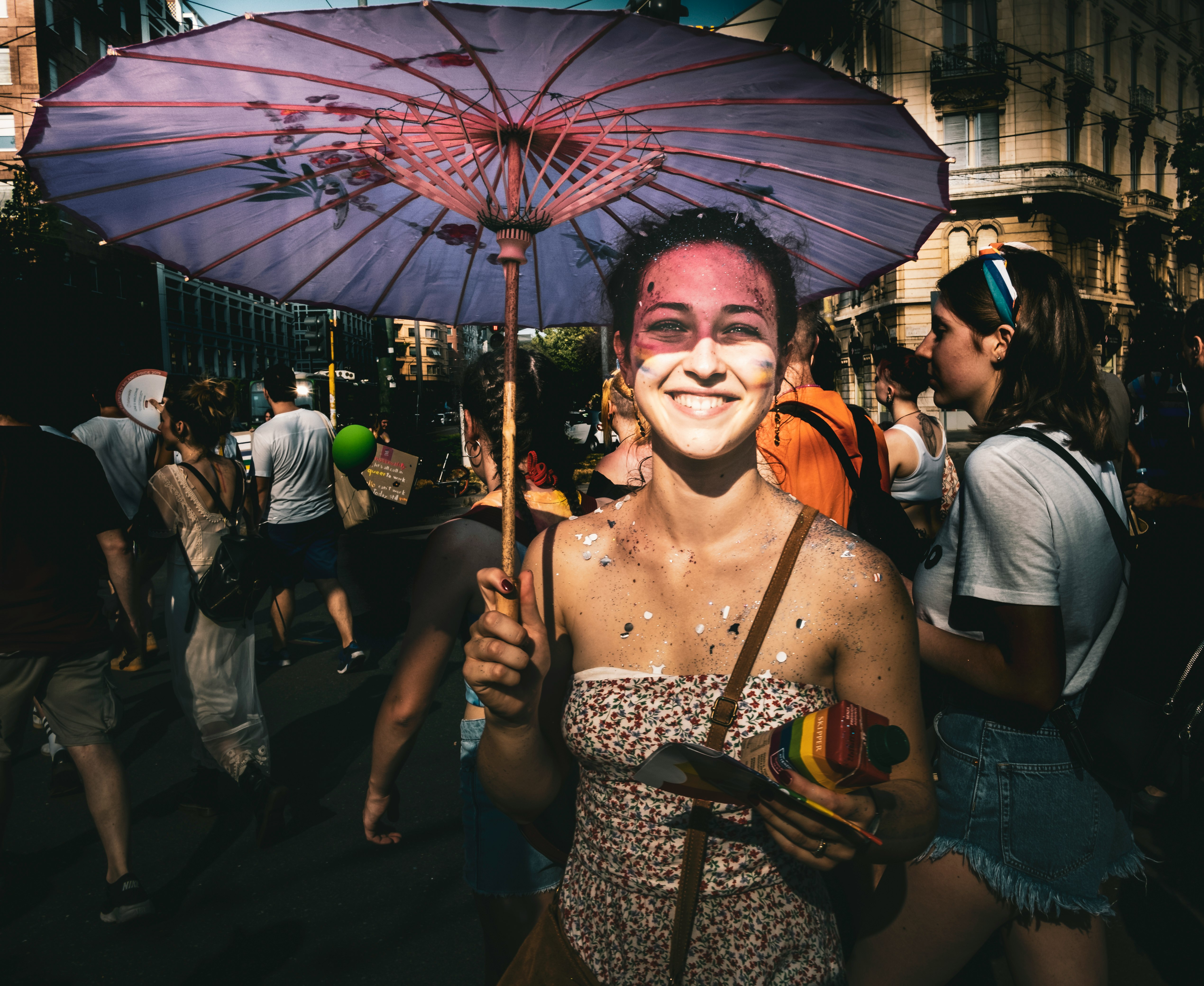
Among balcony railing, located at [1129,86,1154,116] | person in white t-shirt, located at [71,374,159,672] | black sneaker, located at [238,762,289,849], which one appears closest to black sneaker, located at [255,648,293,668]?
person in white t-shirt, located at [71,374,159,672]

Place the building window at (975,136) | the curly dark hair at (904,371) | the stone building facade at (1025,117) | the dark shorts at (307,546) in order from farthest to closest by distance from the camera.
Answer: the building window at (975,136) < the stone building facade at (1025,117) < the dark shorts at (307,546) < the curly dark hair at (904,371)

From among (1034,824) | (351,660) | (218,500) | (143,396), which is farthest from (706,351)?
(143,396)

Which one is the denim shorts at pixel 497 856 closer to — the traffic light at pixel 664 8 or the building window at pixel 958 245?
the traffic light at pixel 664 8

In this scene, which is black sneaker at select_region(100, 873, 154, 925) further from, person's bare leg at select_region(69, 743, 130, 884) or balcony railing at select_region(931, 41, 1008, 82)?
balcony railing at select_region(931, 41, 1008, 82)

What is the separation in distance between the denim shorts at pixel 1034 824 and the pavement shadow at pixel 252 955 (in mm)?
2412

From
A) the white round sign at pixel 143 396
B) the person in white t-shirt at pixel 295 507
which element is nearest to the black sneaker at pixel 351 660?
the person in white t-shirt at pixel 295 507

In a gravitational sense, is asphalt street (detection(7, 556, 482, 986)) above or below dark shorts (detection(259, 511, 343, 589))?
below

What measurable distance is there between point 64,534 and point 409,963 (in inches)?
84.0

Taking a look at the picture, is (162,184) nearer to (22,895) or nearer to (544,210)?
(544,210)

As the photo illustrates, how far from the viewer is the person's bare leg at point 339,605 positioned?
236 inches

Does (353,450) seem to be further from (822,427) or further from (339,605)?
(822,427)

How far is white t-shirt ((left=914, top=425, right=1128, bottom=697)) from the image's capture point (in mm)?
1657

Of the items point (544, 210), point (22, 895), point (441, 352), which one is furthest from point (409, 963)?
point (441, 352)

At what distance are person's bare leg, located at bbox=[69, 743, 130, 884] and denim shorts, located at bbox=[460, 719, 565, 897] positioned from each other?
69.6 inches
